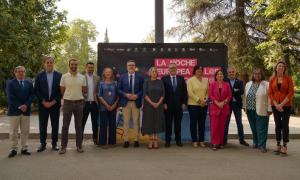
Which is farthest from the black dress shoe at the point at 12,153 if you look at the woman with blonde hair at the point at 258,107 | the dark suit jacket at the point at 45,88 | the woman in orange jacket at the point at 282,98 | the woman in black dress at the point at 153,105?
the woman in orange jacket at the point at 282,98

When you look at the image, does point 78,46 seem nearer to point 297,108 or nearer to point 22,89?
point 297,108

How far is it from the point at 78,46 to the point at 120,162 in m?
64.3

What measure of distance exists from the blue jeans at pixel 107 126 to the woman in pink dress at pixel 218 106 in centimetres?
218

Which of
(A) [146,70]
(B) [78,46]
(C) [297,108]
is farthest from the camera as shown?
(B) [78,46]

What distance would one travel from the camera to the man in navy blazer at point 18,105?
29.4 feet

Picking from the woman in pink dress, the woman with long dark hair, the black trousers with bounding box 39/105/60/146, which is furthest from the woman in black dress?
the black trousers with bounding box 39/105/60/146

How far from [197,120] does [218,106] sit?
65cm

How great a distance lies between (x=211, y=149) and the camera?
32.4ft

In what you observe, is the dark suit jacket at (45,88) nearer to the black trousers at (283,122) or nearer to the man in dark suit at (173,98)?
the man in dark suit at (173,98)

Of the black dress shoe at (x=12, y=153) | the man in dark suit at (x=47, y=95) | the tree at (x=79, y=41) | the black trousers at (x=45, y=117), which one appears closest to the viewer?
the black dress shoe at (x=12, y=153)

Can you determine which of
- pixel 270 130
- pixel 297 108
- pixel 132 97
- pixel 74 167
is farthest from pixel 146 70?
pixel 297 108

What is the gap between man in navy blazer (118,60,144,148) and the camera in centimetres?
995

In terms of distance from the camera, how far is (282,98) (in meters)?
9.11

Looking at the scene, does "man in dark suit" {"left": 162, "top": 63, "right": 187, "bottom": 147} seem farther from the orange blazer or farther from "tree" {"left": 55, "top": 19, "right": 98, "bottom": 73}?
"tree" {"left": 55, "top": 19, "right": 98, "bottom": 73}
